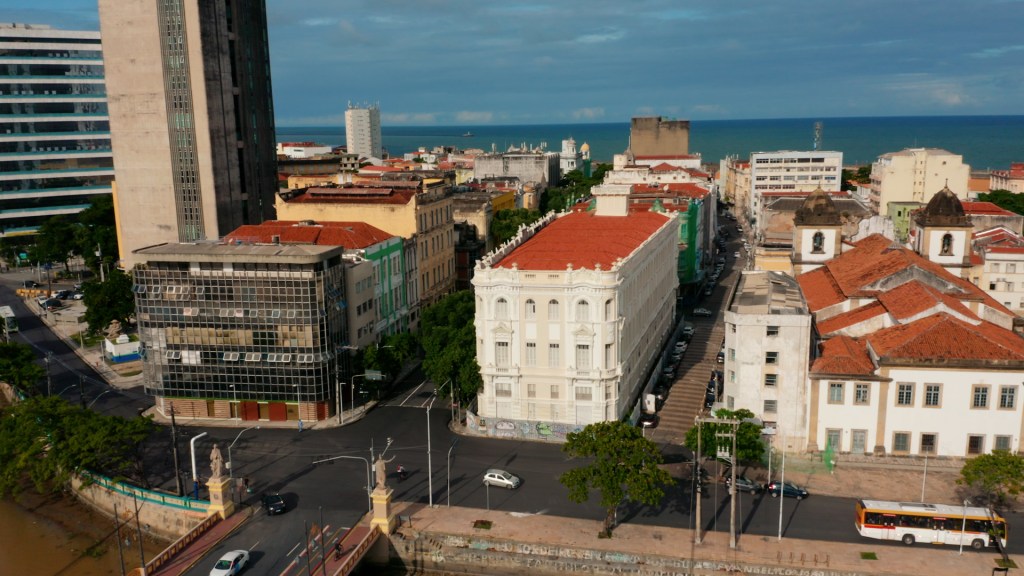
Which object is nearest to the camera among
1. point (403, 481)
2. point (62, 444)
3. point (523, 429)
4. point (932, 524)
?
point (932, 524)

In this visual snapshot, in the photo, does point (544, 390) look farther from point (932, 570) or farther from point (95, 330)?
point (95, 330)

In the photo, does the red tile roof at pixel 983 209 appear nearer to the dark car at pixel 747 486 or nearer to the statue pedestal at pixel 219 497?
the dark car at pixel 747 486

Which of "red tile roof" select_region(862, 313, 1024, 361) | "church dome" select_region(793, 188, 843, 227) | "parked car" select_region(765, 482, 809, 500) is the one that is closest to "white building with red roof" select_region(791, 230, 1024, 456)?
"red tile roof" select_region(862, 313, 1024, 361)

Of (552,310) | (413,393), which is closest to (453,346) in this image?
(413,393)

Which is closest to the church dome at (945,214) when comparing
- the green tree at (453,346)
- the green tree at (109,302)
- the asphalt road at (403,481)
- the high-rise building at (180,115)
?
the asphalt road at (403,481)

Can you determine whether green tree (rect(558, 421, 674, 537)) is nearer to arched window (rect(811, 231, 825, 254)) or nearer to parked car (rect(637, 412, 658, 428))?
parked car (rect(637, 412, 658, 428))

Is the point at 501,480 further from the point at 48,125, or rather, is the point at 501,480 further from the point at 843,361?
the point at 48,125

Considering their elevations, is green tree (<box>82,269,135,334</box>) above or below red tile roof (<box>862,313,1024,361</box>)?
below
